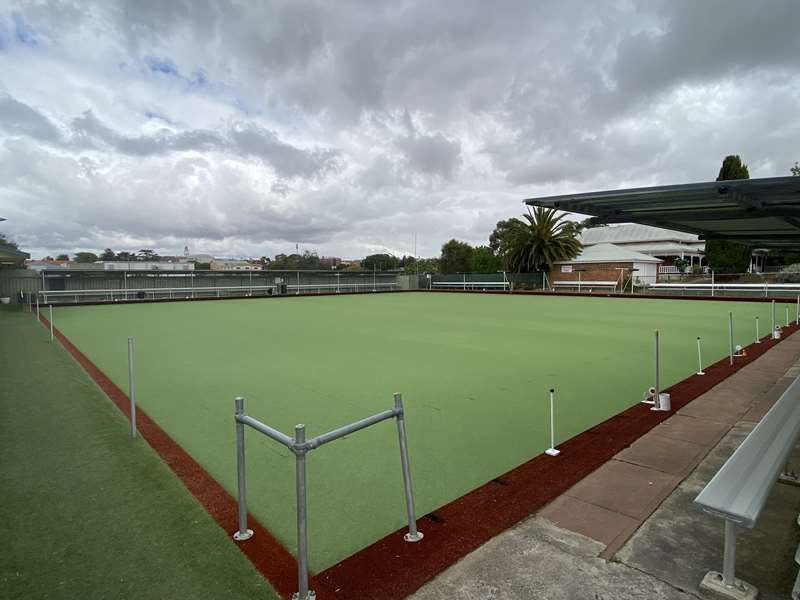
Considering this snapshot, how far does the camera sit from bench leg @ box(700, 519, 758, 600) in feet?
7.24

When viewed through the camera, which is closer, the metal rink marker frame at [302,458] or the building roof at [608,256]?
the metal rink marker frame at [302,458]

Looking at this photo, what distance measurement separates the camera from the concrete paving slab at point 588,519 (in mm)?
2819

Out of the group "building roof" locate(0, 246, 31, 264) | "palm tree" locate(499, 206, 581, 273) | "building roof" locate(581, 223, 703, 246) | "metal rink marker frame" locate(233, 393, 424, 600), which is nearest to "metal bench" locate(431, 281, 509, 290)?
"palm tree" locate(499, 206, 581, 273)

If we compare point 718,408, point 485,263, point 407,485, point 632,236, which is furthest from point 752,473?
point 632,236

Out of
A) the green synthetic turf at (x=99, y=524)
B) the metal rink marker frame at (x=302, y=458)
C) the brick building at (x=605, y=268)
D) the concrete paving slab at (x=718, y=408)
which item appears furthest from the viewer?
the brick building at (x=605, y=268)

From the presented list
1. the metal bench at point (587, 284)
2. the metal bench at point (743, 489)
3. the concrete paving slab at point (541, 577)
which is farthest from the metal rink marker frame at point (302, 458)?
the metal bench at point (587, 284)

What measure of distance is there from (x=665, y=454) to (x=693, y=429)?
89 centimetres

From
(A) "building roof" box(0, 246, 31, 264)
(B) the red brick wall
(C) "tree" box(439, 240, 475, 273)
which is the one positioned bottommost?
(B) the red brick wall

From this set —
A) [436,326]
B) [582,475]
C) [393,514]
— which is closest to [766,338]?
[436,326]

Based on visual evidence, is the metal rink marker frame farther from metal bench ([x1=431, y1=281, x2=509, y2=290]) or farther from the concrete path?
metal bench ([x1=431, y1=281, x2=509, y2=290])

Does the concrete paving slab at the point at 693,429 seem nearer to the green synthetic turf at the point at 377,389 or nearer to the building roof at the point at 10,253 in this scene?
the green synthetic turf at the point at 377,389

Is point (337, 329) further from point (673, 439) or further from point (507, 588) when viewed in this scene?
point (507, 588)

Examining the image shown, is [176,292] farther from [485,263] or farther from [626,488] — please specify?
[485,263]

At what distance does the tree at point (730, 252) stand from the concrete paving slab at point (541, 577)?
41961 mm
